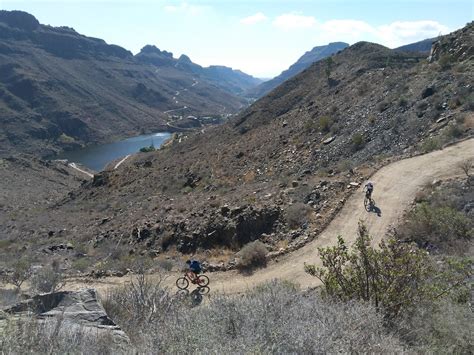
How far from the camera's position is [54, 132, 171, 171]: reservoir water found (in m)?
89.7

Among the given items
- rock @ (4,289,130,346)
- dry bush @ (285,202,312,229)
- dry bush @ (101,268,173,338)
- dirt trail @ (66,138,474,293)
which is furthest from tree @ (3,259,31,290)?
dry bush @ (285,202,312,229)

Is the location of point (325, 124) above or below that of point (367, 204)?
above

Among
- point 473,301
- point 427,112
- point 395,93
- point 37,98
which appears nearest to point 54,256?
point 473,301

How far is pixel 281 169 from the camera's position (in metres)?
28.4

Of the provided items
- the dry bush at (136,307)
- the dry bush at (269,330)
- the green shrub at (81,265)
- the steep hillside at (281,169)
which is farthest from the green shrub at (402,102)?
the dry bush at (269,330)

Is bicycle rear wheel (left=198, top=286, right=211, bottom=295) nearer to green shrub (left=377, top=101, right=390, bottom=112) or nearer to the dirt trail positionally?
the dirt trail

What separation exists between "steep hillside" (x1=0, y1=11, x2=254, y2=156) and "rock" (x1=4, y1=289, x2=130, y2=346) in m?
101

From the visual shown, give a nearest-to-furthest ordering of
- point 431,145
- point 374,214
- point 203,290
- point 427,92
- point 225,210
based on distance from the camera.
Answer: point 203,290 → point 374,214 → point 225,210 → point 431,145 → point 427,92

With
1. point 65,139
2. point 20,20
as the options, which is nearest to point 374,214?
point 65,139

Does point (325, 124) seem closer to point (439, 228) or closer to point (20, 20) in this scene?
point (439, 228)

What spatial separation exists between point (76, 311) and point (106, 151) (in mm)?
101325

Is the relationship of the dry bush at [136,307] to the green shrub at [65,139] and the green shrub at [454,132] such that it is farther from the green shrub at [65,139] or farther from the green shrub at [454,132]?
the green shrub at [65,139]

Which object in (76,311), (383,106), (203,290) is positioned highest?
(383,106)

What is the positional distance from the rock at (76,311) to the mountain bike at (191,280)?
18.9 feet
